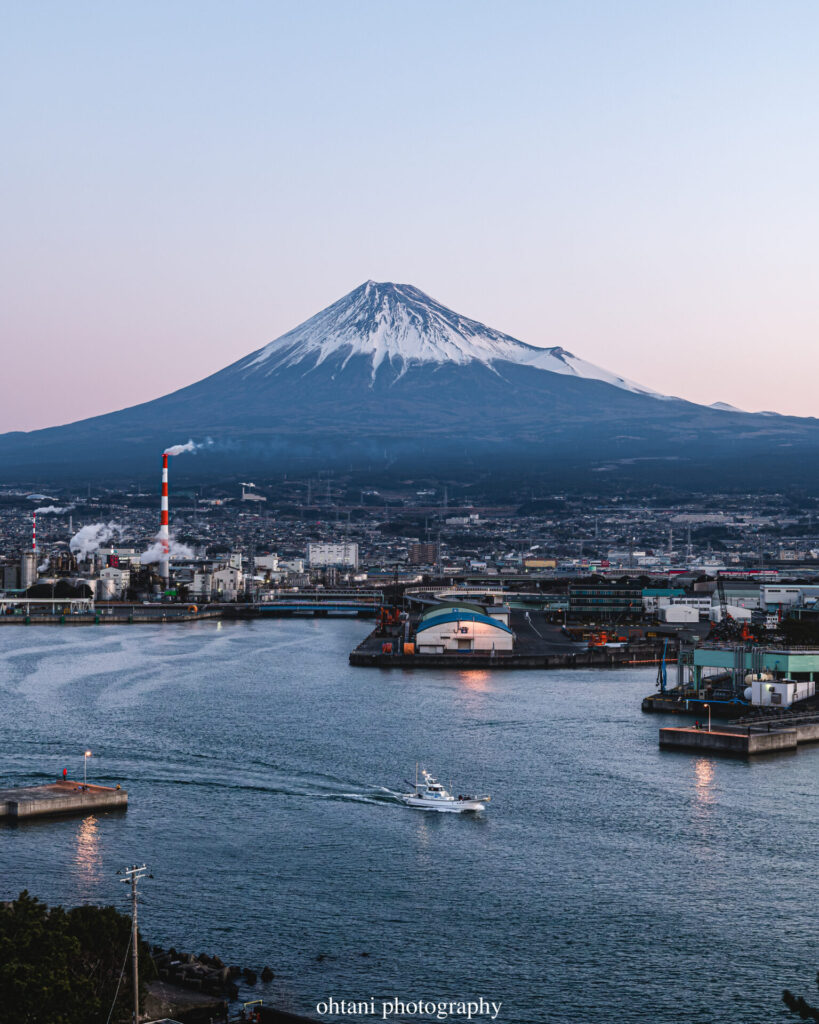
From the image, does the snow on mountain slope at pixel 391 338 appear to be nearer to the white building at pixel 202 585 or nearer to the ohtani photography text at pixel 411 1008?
the white building at pixel 202 585

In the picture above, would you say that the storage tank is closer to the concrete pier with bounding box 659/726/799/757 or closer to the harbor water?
the harbor water

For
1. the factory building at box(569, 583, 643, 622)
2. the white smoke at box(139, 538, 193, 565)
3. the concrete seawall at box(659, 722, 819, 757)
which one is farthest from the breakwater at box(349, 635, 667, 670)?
the white smoke at box(139, 538, 193, 565)

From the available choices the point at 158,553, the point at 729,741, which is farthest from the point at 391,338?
the point at 729,741

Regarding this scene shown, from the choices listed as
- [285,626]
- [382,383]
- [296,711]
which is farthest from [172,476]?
[296,711]

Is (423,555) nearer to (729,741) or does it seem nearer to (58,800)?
(729,741)

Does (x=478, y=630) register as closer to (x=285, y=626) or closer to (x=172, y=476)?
(x=285, y=626)

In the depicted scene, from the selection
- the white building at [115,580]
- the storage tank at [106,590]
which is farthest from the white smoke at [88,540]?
the storage tank at [106,590]

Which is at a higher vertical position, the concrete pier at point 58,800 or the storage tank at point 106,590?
the storage tank at point 106,590
